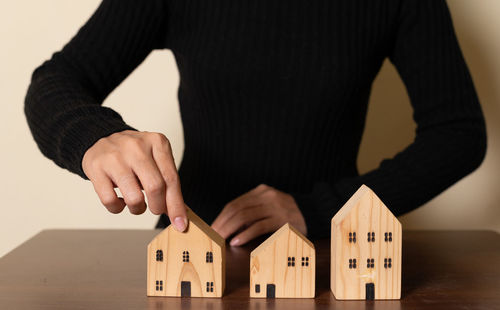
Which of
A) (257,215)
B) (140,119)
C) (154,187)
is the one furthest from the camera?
(140,119)

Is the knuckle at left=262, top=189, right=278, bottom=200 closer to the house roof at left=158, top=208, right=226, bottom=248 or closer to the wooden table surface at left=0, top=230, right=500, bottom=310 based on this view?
the wooden table surface at left=0, top=230, right=500, bottom=310

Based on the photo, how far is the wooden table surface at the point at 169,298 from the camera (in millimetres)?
760

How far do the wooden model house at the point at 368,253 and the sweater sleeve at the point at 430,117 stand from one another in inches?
15.2

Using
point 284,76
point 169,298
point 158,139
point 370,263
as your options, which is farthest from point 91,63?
point 370,263

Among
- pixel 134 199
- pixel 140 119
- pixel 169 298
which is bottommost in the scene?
pixel 169 298

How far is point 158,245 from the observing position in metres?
0.79

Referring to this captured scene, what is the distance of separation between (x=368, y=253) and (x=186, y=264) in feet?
0.75

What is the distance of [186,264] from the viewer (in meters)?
0.79

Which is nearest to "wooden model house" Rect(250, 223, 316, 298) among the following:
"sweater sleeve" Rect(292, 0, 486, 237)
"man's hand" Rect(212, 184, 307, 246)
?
"man's hand" Rect(212, 184, 307, 246)

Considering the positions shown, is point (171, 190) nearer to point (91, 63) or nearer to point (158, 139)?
point (158, 139)

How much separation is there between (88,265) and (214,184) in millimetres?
428

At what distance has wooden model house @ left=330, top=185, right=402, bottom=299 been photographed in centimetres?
78

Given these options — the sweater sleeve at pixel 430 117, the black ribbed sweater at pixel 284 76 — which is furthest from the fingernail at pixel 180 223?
the black ribbed sweater at pixel 284 76

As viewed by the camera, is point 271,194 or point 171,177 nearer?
point 171,177
